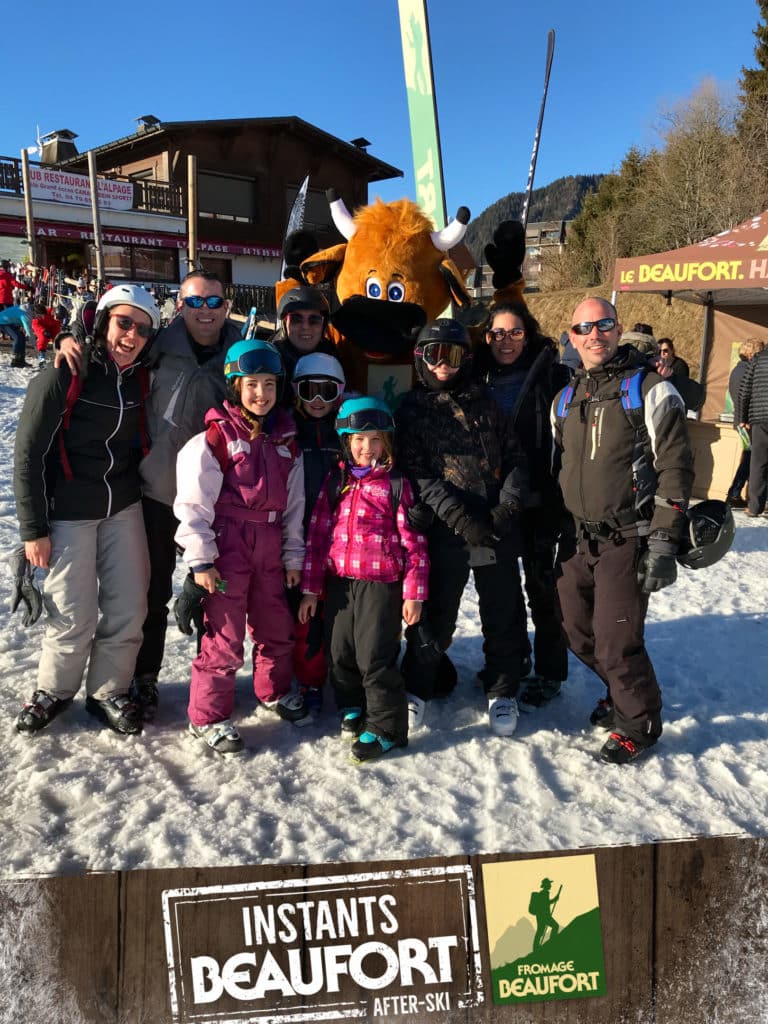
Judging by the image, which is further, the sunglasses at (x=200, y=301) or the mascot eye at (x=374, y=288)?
the mascot eye at (x=374, y=288)

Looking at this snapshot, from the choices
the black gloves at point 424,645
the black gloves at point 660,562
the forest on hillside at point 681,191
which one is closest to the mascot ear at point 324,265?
the black gloves at point 424,645

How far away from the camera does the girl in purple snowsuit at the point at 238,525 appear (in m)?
2.47

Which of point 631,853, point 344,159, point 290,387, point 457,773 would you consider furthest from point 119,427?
point 344,159

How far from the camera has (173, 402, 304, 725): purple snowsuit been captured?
2.47 m

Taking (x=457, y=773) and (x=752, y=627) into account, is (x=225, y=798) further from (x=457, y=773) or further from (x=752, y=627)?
(x=752, y=627)

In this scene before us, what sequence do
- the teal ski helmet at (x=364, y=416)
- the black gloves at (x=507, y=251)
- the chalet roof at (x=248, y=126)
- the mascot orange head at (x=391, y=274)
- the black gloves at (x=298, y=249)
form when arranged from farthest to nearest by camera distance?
the chalet roof at (x=248, y=126), the black gloves at (x=298, y=249), the black gloves at (x=507, y=251), the mascot orange head at (x=391, y=274), the teal ski helmet at (x=364, y=416)

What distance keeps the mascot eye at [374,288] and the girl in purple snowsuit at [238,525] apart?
0.75 meters

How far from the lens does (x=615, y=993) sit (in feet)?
4.98

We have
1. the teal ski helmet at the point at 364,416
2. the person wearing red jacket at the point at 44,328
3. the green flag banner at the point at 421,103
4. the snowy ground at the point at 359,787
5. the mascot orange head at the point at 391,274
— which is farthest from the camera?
the person wearing red jacket at the point at 44,328

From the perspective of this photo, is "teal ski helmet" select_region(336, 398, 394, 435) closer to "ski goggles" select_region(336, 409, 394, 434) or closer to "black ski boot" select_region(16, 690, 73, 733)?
"ski goggles" select_region(336, 409, 394, 434)

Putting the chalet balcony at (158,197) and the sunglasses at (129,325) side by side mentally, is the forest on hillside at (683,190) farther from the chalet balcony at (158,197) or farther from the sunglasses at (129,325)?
the sunglasses at (129,325)

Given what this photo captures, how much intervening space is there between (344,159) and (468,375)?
25.3 metres

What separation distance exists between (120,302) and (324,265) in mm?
1184

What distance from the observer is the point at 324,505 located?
273cm
